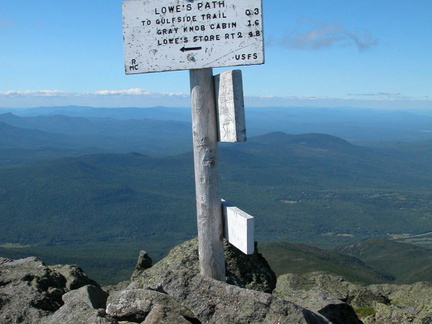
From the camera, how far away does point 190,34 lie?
6875mm

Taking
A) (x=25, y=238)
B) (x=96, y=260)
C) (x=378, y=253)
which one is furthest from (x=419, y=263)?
(x=25, y=238)

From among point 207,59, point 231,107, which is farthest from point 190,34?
point 231,107

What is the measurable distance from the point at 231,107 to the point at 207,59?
31.9 inches

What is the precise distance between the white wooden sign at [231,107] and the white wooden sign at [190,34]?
0.23m

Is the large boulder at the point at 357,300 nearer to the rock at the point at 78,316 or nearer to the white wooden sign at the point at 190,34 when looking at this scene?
the rock at the point at 78,316

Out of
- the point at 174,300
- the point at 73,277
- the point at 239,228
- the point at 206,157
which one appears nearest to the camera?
the point at 174,300

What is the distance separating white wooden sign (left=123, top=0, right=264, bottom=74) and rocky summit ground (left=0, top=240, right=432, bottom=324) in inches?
126

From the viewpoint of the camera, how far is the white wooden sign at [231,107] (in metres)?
6.59

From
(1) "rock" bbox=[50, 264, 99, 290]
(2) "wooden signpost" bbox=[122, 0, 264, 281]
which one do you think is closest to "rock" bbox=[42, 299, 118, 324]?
(2) "wooden signpost" bbox=[122, 0, 264, 281]

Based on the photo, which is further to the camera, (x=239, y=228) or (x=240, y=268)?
(x=240, y=268)

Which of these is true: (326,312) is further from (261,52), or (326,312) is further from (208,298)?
(261,52)

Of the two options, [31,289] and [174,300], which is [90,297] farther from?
[174,300]

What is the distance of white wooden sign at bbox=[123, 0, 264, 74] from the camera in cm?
666

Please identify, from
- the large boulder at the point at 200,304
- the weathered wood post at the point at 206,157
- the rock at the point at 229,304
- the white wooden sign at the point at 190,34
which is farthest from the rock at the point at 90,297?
the white wooden sign at the point at 190,34
